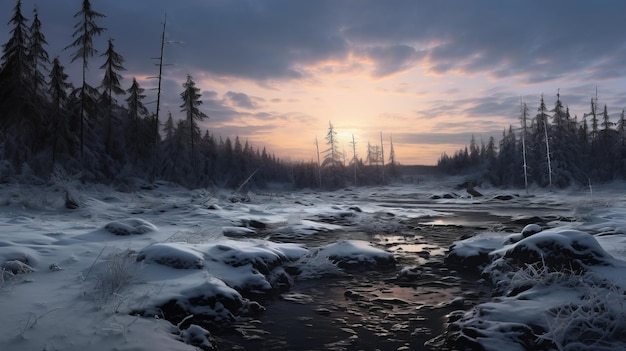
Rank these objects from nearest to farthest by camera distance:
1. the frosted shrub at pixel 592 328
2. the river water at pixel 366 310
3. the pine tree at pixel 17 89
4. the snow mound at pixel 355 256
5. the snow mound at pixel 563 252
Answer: the frosted shrub at pixel 592 328, the river water at pixel 366 310, the snow mound at pixel 563 252, the snow mound at pixel 355 256, the pine tree at pixel 17 89

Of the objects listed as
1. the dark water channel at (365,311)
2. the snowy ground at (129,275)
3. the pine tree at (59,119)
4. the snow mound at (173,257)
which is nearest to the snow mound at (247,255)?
the snowy ground at (129,275)

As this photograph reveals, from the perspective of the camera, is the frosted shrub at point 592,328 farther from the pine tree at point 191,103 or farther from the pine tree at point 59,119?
the pine tree at point 191,103

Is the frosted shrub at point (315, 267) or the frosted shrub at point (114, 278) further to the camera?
the frosted shrub at point (315, 267)

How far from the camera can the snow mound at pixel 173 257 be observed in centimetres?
717

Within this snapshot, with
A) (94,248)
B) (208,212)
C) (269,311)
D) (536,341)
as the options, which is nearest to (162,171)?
(208,212)

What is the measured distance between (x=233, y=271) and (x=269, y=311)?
1.54 metres

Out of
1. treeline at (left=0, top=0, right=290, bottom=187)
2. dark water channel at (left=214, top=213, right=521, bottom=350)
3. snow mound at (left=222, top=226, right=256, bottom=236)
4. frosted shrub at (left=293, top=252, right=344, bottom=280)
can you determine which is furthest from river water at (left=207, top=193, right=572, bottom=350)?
treeline at (left=0, top=0, right=290, bottom=187)

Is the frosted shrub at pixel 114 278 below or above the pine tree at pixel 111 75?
below

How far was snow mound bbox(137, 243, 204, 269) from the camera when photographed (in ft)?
23.5

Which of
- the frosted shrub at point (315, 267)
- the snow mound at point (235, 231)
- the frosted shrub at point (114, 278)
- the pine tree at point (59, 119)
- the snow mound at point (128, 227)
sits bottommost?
the frosted shrub at point (315, 267)

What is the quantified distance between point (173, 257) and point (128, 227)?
395cm

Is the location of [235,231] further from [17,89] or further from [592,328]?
[17,89]

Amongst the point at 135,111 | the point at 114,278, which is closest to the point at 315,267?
the point at 114,278

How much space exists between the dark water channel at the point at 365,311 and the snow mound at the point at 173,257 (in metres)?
1.58
